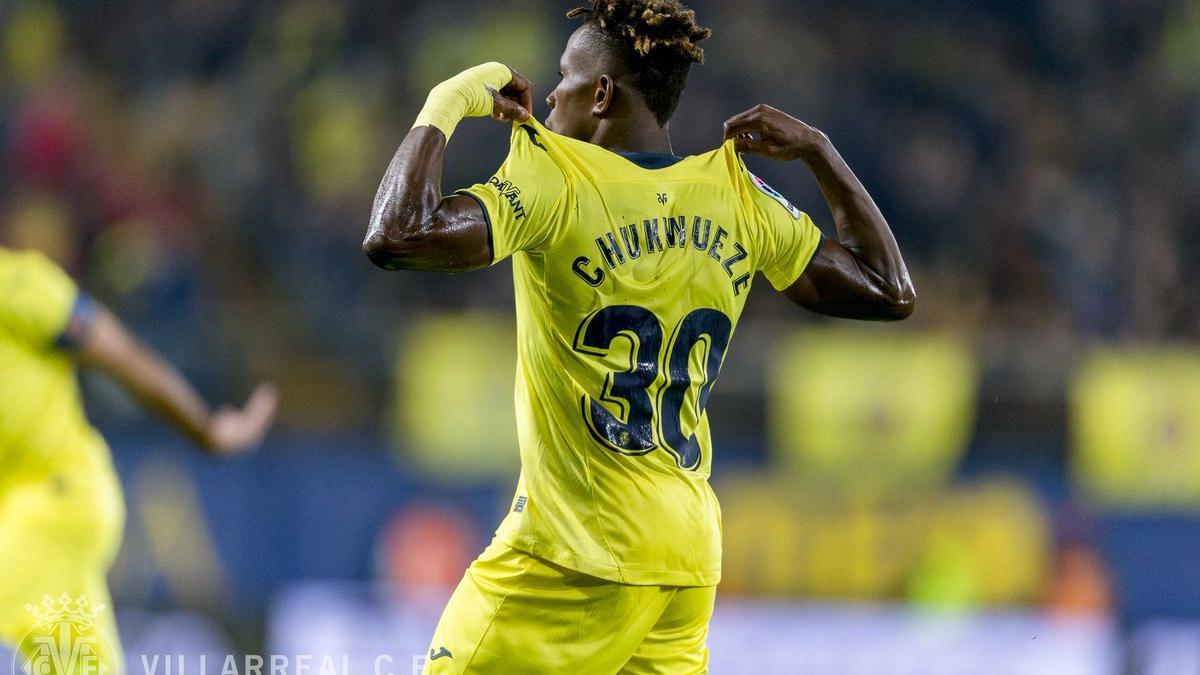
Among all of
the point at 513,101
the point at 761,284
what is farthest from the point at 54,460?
the point at 761,284

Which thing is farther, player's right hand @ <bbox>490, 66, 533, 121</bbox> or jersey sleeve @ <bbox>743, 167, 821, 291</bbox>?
jersey sleeve @ <bbox>743, 167, 821, 291</bbox>

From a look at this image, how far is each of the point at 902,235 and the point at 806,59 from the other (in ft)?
5.85

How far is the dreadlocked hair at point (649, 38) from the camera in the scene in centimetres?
355

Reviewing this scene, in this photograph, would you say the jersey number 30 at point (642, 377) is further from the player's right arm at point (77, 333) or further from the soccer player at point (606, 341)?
the player's right arm at point (77, 333)

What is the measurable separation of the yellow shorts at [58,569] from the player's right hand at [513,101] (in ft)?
7.63

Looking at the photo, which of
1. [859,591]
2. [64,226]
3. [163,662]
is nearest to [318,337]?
[163,662]

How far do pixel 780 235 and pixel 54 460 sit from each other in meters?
2.75

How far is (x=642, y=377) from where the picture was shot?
3.52 meters

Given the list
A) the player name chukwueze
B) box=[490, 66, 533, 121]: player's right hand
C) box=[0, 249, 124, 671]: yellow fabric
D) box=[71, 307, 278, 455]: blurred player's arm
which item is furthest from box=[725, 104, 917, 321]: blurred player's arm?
box=[0, 249, 124, 671]: yellow fabric

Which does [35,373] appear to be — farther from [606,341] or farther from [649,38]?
[649,38]

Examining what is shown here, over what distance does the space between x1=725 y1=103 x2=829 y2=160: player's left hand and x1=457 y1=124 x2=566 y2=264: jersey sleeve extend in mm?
602

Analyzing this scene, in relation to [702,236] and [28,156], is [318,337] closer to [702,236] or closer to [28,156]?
[28,156]

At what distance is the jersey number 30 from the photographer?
137 inches

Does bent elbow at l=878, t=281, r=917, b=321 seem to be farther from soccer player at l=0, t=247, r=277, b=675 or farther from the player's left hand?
soccer player at l=0, t=247, r=277, b=675
